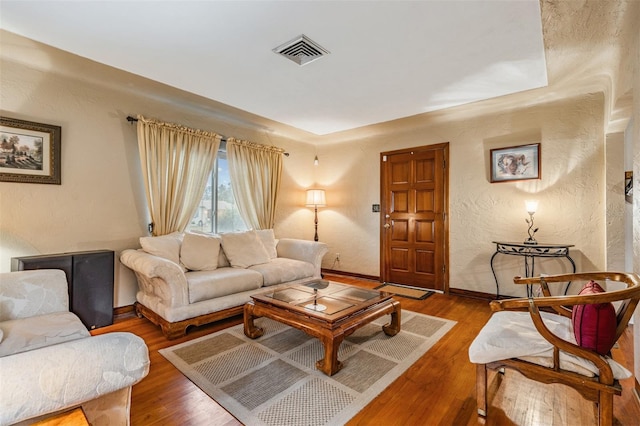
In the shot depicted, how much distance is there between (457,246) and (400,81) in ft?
7.75

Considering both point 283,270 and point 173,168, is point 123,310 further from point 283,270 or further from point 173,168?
point 283,270

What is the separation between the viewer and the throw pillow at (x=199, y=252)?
3.21 m

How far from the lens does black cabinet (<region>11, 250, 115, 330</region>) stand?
2543 millimetres

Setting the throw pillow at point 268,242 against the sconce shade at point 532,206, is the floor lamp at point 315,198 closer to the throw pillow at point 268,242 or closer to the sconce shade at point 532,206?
the throw pillow at point 268,242

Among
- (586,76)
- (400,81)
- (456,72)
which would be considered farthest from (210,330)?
(586,76)

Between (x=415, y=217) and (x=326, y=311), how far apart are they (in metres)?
2.71

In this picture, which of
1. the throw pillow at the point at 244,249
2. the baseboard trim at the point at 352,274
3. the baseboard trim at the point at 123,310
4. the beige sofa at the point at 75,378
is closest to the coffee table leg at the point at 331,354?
the beige sofa at the point at 75,378

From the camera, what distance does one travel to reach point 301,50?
2.38 metres

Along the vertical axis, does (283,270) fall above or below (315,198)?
below

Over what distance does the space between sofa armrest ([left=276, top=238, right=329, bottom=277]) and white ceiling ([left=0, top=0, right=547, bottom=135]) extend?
191cm

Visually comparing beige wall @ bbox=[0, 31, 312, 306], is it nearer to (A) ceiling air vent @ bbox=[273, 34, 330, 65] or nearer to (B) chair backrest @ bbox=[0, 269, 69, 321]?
(B) chair backrest @ bbox=[0, 269, 69, 321]

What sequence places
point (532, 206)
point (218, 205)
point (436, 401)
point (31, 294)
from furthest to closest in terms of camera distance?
point (218, 205), point (532, 206), point (31, 294), point (436, 401)

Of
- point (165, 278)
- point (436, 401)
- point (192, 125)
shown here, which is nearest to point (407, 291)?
point (436, 401)

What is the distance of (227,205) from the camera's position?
14.2 ft
